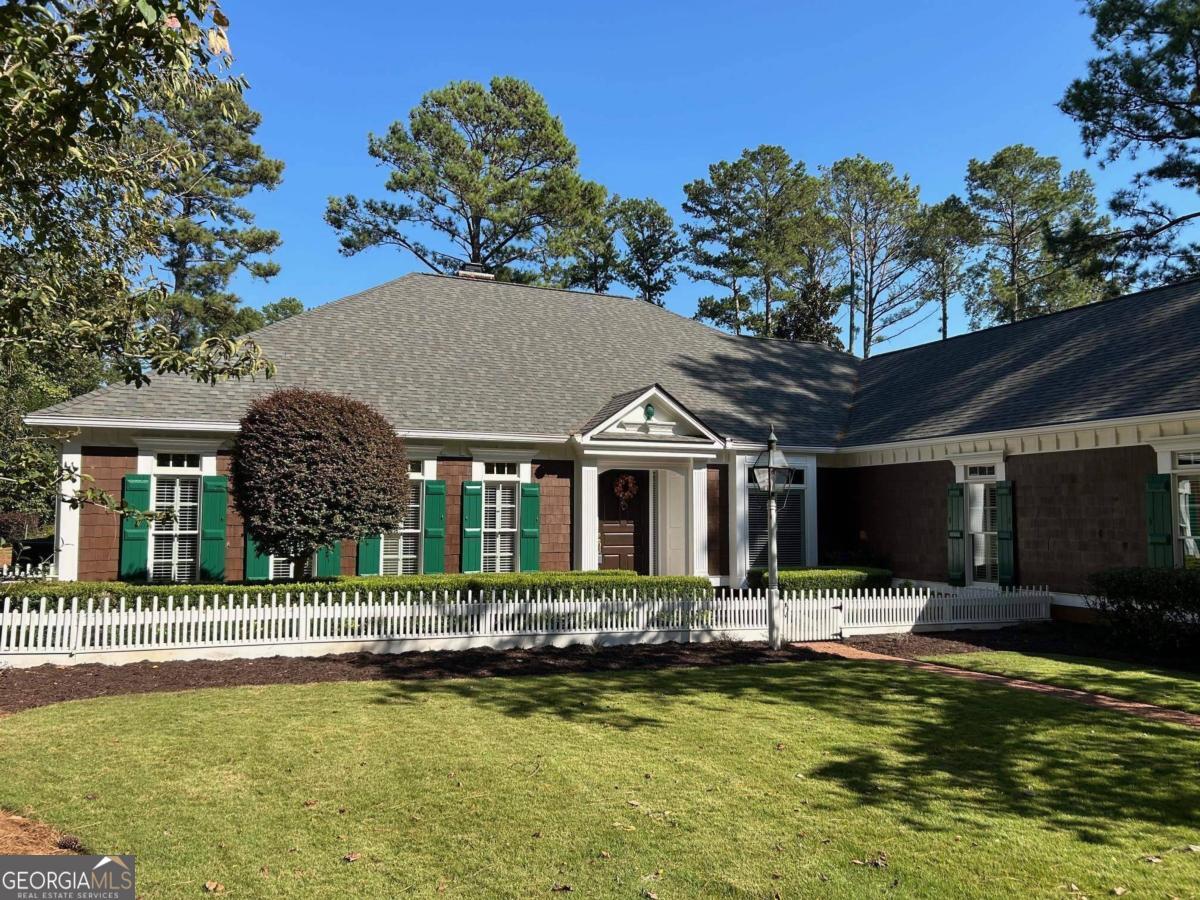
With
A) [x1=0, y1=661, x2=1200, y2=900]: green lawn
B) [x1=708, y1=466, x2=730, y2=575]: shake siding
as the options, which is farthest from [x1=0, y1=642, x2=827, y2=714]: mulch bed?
[x1=708, y1=466, x2=730, y2=575]: shake siding

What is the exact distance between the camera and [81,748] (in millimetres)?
7258

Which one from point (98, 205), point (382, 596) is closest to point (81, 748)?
point (382, 596)

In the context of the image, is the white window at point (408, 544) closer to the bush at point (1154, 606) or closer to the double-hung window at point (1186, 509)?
the bush at point (1154, 606)

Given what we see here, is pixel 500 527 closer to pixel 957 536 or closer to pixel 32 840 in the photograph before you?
pixel 957 536

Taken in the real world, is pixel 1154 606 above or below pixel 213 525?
below

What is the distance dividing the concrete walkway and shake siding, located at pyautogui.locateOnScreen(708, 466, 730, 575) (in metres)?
5.44

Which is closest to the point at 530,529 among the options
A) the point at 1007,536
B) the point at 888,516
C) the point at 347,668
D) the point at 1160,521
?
the point at 347,668

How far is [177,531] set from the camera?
49.7ft

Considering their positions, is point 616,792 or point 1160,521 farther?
point 1160,521

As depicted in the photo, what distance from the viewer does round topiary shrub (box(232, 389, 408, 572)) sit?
1284cm

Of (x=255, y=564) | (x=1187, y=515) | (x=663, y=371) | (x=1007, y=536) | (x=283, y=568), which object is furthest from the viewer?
(x=663, y=371)

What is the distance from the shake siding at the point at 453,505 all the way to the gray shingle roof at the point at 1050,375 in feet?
32.7

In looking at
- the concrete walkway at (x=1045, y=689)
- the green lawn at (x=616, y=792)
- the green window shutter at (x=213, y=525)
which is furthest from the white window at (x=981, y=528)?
the green window shutter at (x=213, y=525)

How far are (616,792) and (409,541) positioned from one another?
1128 cm
